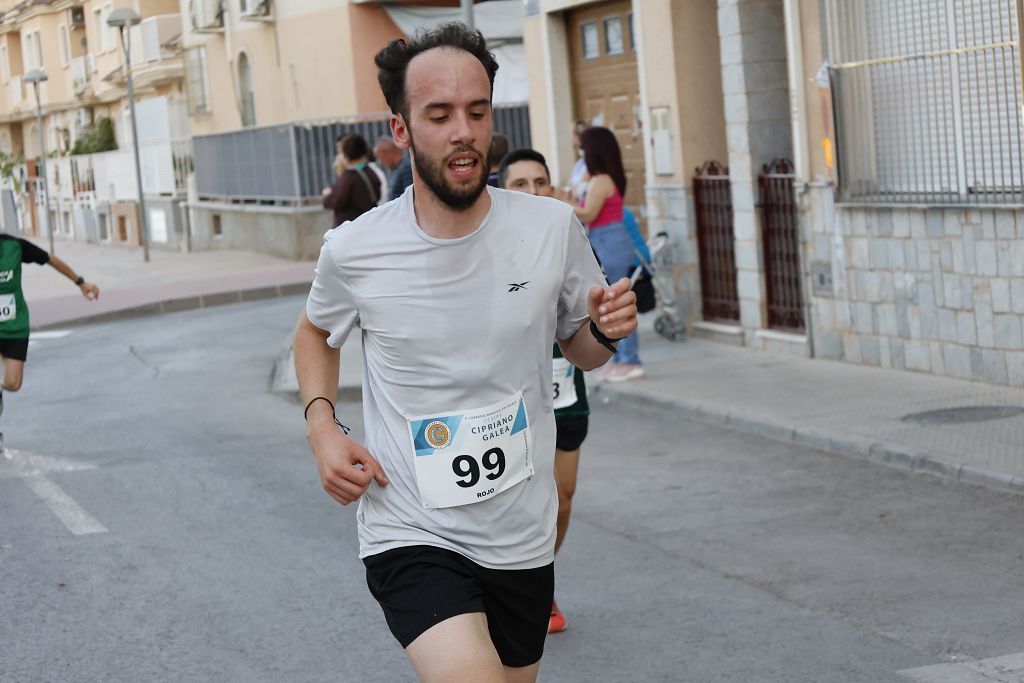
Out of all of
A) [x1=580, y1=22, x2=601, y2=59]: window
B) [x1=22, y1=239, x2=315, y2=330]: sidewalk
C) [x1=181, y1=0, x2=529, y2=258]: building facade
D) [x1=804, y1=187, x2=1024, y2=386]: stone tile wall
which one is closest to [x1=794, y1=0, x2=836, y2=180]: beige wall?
[x1=804, y1=187, x2=1024, y2=386]: stone tile wall

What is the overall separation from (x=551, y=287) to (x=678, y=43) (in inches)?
469

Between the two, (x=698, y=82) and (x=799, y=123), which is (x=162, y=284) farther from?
(x=799, y=123)

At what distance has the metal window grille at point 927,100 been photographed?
36.7 feet

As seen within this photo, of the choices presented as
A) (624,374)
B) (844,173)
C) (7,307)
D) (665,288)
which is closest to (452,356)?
(7,307)

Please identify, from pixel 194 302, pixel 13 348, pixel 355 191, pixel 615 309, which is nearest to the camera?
pixel 615 309

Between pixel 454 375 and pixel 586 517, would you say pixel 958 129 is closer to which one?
pixel 586 517

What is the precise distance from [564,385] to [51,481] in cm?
511

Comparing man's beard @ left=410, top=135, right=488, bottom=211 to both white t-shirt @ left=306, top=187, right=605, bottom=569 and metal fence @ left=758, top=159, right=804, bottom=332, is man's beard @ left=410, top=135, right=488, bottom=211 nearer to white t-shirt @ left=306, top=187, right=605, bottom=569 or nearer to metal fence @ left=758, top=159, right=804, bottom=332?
white t-shirt @ left=306, top=187, right=605, bottom=569

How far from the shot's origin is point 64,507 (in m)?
9.38

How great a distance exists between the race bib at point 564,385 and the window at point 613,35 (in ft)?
37.7

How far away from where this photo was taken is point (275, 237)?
32.5 metres

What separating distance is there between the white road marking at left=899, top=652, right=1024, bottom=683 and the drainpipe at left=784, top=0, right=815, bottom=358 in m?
7.97

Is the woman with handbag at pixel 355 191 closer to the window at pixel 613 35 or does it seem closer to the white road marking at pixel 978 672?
the window at pixel 613 35

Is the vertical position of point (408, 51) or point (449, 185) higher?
point (408, 51)
